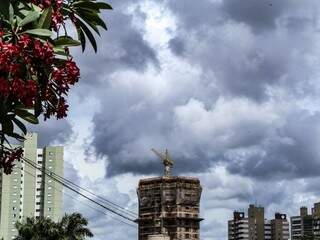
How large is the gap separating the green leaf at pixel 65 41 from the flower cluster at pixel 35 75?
0.87ft

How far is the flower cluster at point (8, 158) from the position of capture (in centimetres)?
995

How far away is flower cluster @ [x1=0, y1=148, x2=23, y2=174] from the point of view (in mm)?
9953

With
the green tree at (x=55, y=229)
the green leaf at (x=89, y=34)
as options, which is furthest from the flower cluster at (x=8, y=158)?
the green tree at (x=55, y=229)

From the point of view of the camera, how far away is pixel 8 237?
191 m

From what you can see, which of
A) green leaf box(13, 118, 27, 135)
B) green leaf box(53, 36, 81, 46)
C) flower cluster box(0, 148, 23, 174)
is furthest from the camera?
flower cluster box(0, 148, 23, 174)

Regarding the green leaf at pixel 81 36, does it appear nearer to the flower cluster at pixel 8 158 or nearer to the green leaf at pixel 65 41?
the green leaf at pixel 65 41

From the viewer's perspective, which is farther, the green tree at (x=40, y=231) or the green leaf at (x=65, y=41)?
the green tree at (x=40, y=231)

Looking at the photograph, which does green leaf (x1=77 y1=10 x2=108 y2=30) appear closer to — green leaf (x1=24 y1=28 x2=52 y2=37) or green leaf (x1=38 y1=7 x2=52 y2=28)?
green leaf (x1=38 y1=7 x2=52 y2=28)

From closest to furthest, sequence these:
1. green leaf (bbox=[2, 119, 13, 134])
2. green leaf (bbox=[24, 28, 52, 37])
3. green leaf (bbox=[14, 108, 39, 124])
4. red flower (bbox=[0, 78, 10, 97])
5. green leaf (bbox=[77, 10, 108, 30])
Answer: red flower (bbox=[0, 78, 10, 97]), green leaf (bbox=[24, 28, 52, 37]), green leaf (bbox=[14, 108, 39, 124]), green leaf (bbox=[2, 119, 13, 134]), green leaf (bbox=[77, 10, 108, 30])

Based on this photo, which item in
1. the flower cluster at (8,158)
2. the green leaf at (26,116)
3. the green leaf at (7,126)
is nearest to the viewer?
the green leaf at (26,116)

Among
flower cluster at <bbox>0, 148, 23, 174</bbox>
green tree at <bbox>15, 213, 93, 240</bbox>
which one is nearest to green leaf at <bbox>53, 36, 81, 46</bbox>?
flower cluster at <bbox>0, 148, 23, 174</bbox>

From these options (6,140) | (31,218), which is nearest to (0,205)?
(31,218)

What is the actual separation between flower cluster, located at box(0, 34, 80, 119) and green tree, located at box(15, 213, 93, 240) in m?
80.8

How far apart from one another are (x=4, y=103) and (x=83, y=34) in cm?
200
